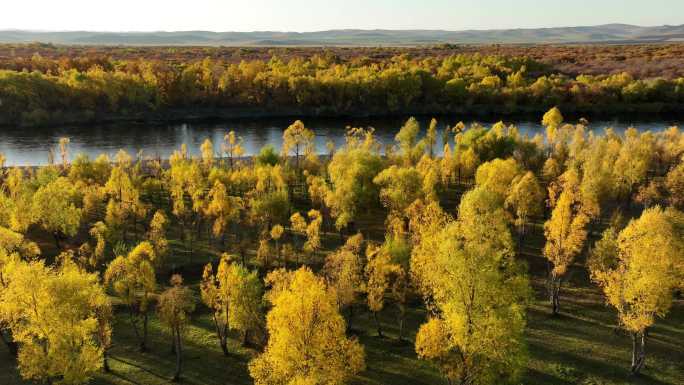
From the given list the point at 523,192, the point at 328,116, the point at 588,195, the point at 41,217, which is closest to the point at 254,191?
the point at 41,217

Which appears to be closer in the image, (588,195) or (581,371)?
Result: (581,371)

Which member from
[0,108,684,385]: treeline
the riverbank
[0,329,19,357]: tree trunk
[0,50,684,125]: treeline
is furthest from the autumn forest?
[0,50,684,125]: treeline

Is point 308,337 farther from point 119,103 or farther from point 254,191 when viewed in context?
point 119,103

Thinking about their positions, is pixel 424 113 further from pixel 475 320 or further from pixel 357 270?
pixel 475 320

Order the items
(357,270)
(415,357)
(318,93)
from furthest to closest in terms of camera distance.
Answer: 1. (318,93)
2. (357,270)
3. (415,357)

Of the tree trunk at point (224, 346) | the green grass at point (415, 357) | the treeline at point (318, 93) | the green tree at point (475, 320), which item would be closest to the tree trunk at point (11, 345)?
the green grass at point (415, 357)

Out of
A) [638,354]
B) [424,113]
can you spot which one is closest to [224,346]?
[638,354]

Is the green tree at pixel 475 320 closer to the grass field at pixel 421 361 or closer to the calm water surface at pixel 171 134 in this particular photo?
the grass field at pixel 421 361

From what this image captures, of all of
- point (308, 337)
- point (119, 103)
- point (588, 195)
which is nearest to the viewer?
point (308, 337)
